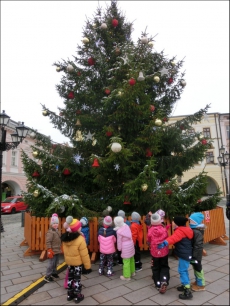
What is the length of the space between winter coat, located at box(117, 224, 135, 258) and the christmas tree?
117cm

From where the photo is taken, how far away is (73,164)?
762 cm

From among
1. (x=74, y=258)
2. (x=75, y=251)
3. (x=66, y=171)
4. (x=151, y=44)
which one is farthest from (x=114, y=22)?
(x=74, y=258)

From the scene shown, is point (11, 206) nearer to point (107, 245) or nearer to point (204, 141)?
point (107, 245)

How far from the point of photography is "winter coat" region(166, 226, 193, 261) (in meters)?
4.10

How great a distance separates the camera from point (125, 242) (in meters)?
5.00

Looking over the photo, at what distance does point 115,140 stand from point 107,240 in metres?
2.43

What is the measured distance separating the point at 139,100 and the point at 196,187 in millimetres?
3077

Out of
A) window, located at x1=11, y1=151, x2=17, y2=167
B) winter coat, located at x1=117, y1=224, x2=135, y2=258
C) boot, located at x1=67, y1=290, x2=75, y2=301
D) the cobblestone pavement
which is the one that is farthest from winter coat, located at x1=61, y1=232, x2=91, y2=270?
window, located at x1=11, y1=151, x2=17, y2=167

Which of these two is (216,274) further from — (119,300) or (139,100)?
(139,100)

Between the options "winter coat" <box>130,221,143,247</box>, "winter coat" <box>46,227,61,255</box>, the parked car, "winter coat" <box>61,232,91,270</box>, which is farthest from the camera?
the parked car

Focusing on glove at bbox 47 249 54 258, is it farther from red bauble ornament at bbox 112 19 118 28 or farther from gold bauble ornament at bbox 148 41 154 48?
red bauble ornament at bbox 112 19 118 28

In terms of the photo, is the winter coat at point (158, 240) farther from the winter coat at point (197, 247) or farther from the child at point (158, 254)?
the winter coat at point (197, 247)

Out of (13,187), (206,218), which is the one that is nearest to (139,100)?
(206,218)

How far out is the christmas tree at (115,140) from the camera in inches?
249
